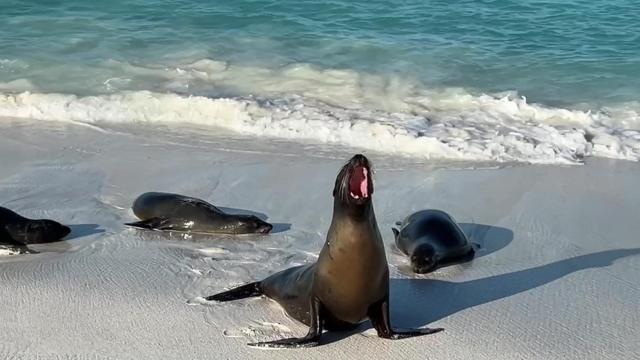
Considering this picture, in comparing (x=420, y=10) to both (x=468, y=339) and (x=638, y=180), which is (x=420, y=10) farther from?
(x=468, y=339)

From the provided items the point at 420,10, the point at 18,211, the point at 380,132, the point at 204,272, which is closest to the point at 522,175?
the point at 380,132

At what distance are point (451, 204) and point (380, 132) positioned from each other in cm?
240

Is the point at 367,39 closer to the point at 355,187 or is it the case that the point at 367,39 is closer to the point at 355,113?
the point at 355,113

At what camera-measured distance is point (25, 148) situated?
8.83 metres

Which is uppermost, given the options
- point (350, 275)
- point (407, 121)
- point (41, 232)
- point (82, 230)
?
point (350, 275)

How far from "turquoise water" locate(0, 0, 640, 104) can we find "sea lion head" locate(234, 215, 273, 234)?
5519mm

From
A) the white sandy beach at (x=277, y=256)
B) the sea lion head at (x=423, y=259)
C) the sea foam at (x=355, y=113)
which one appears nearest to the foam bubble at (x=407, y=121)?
the sea foam at (x=355, y=113)

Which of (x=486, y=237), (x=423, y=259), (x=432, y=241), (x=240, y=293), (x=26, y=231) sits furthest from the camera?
(x=486, y=237)

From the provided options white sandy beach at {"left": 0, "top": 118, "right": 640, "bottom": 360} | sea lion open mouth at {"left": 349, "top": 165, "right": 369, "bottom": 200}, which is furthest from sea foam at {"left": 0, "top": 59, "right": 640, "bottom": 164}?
sea lion open mouth at {"left": 349, "top": 165, "right": 369, "bottom": 200}

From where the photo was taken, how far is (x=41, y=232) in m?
6.26

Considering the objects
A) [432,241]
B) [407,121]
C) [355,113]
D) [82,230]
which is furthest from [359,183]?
[355,113]

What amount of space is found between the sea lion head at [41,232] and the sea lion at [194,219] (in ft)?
1.69

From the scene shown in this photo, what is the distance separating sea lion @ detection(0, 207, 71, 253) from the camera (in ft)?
20.3

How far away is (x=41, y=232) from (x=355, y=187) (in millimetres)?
2662
